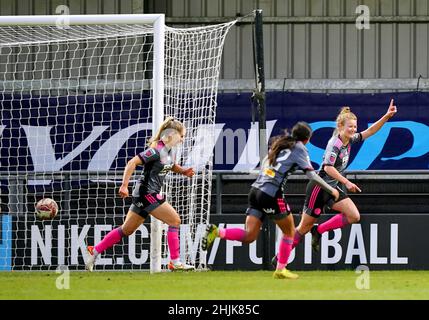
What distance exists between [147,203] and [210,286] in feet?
6.97

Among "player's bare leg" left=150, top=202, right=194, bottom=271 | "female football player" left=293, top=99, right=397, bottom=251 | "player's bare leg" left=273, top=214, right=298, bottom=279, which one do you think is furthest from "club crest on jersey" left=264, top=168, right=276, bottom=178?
→ "female football player" left=293, top=99, right=397, bottom=251

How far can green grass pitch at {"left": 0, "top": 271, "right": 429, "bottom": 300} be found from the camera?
1138 centimetres

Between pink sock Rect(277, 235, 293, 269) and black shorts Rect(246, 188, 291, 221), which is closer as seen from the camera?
black shorts Rect(246, 188, 291, 221)

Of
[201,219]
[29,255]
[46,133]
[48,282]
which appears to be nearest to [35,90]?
[46,133]

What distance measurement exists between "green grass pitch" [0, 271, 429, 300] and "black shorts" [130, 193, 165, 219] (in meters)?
0.80

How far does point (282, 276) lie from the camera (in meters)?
13.7

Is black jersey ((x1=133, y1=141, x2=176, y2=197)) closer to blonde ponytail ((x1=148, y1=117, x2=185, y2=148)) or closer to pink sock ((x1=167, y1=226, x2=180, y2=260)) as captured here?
blonde ponytail ((x1=148, y1=117, x2=185, y2=148))

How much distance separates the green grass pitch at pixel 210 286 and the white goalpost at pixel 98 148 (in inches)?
54.7

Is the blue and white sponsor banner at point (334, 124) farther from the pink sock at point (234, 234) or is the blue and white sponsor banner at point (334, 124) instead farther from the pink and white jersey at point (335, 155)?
the pink sock at point (234, 234)

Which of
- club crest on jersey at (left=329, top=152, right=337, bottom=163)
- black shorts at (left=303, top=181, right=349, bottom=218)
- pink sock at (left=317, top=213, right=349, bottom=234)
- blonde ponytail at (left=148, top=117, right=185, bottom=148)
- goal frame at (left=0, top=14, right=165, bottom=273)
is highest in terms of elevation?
goal frame at (left=0, top=14, right=165, bottom=273)

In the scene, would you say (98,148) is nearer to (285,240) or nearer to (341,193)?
(341,193)

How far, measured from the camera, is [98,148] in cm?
1958

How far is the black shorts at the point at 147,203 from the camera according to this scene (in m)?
14.4

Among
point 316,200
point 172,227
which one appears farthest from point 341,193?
point 172,227
